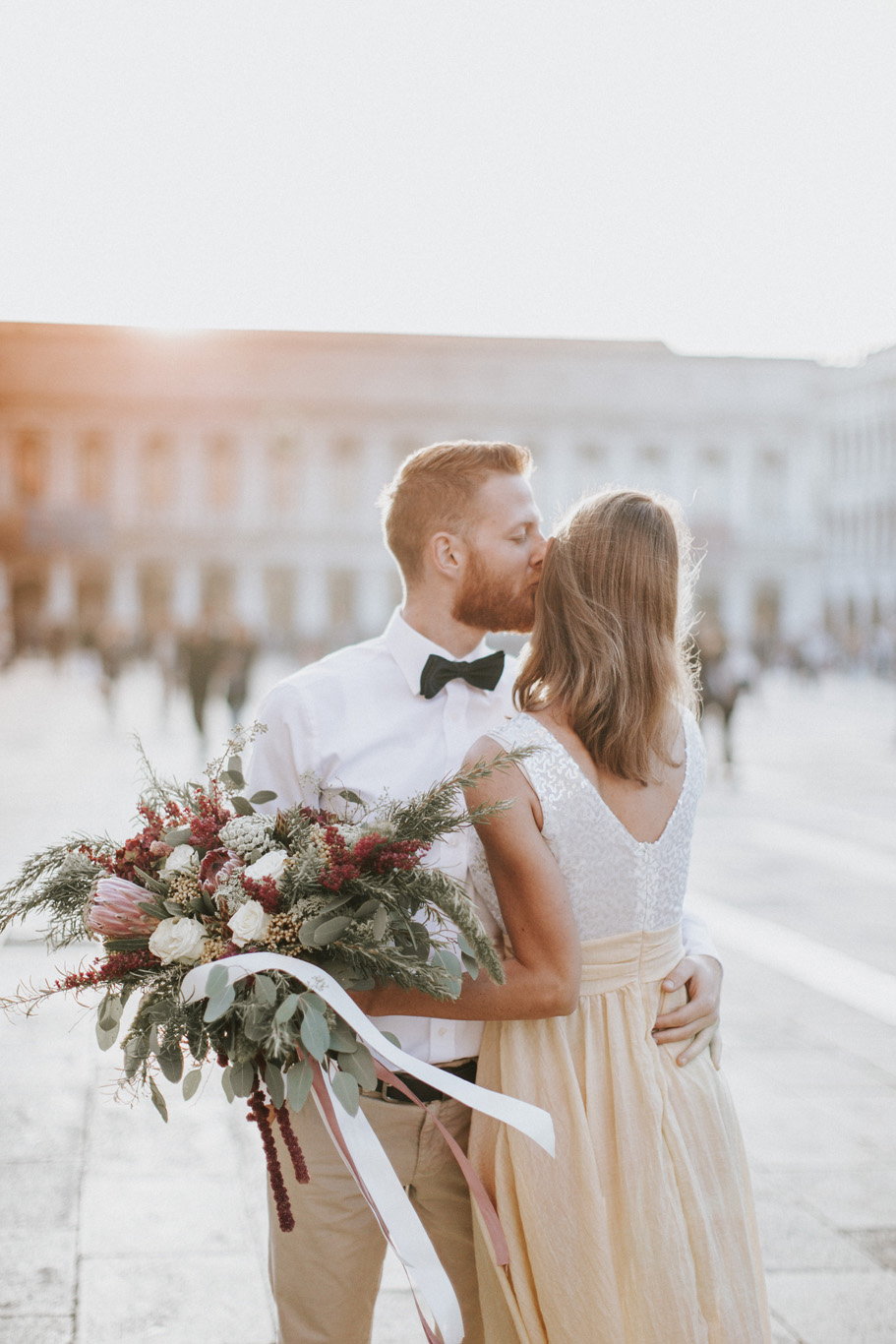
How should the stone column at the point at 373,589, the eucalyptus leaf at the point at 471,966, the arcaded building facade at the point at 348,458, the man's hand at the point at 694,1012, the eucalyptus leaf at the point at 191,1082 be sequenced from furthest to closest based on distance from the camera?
the stone column at the point at 373,589 < the arcaded building facade at the point at 348,458 < the man's hand at the point at 694,1012 < the eucalyptus leaf at the point at 471,966 < the eucalyptus leaf at the point at 191,1082

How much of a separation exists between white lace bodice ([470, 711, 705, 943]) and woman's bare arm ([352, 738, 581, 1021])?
4cm

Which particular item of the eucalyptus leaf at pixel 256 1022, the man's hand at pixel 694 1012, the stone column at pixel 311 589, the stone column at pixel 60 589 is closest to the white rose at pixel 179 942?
the eucalyptus leaf at pixel 256 1022

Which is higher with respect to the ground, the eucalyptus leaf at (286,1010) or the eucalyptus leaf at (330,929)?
the eucalyptus leaf at (330,929)

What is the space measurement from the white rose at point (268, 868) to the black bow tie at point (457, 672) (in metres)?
0.59

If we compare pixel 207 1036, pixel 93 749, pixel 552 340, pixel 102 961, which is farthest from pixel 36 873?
pixel 552 340

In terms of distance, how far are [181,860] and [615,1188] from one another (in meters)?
0.81

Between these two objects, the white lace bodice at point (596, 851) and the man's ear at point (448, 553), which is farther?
the man's ear at point (448, 553)

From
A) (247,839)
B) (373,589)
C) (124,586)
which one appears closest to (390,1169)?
(247,839)

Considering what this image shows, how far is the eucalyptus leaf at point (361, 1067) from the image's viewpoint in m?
1.82

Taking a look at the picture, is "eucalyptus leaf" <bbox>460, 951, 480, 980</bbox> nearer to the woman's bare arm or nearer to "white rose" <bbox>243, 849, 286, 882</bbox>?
the woman's bare arm

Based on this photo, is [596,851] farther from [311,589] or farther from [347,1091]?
[311,589]

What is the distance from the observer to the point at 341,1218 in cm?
212

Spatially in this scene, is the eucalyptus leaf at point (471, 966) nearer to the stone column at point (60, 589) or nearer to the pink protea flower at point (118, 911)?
the pink protea flower at point (118, 911)

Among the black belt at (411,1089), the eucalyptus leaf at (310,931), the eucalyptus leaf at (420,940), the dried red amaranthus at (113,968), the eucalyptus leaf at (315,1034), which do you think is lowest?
the black belt at (411,1089)
